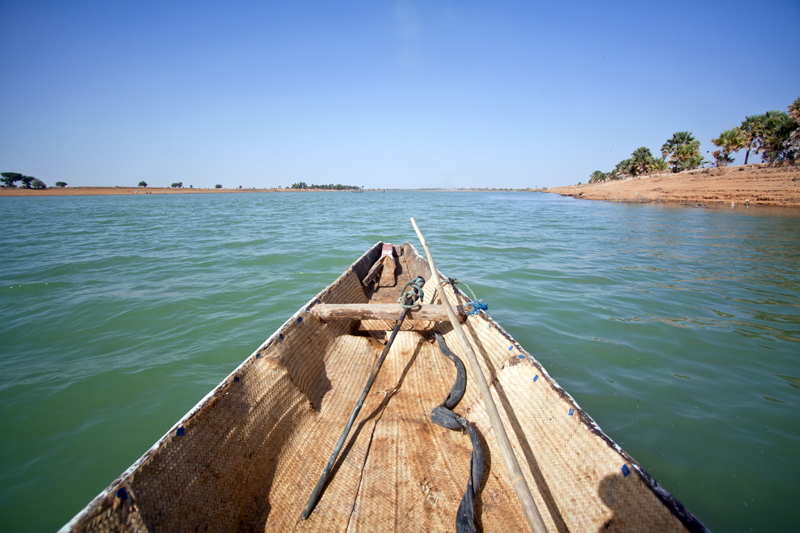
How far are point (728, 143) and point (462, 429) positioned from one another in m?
56.2

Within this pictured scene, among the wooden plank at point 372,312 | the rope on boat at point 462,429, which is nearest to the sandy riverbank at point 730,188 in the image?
the wooden plank at point 372,312

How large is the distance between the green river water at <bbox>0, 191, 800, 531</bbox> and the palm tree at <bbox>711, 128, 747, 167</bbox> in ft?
135

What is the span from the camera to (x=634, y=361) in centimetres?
386

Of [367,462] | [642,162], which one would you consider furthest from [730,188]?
[367,462]

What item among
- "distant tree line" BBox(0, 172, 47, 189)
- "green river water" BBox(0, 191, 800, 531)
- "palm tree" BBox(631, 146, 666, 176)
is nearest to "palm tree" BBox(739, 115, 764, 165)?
"palm tree" BBox(631, 146, 666, 176)

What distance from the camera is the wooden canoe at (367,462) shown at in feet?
4.85

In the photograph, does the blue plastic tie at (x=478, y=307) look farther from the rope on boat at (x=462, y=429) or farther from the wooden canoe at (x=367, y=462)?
the rope on boat at (x=462, y=429)

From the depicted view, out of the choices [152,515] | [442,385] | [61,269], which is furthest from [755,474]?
[61,269]

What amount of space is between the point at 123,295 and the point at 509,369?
25.4ft

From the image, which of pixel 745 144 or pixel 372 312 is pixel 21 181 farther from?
pixel 745 144

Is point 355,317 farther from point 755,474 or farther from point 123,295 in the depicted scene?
point 123,295

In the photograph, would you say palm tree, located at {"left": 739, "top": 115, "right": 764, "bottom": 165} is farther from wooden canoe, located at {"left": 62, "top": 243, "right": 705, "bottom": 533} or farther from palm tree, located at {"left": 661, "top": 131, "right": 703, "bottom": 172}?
wooden canoe, located at {"left": 62, "top": 243, "right": 705, "bottom": 533}

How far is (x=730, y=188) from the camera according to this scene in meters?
26.5

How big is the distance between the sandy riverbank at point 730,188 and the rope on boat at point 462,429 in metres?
34.1
